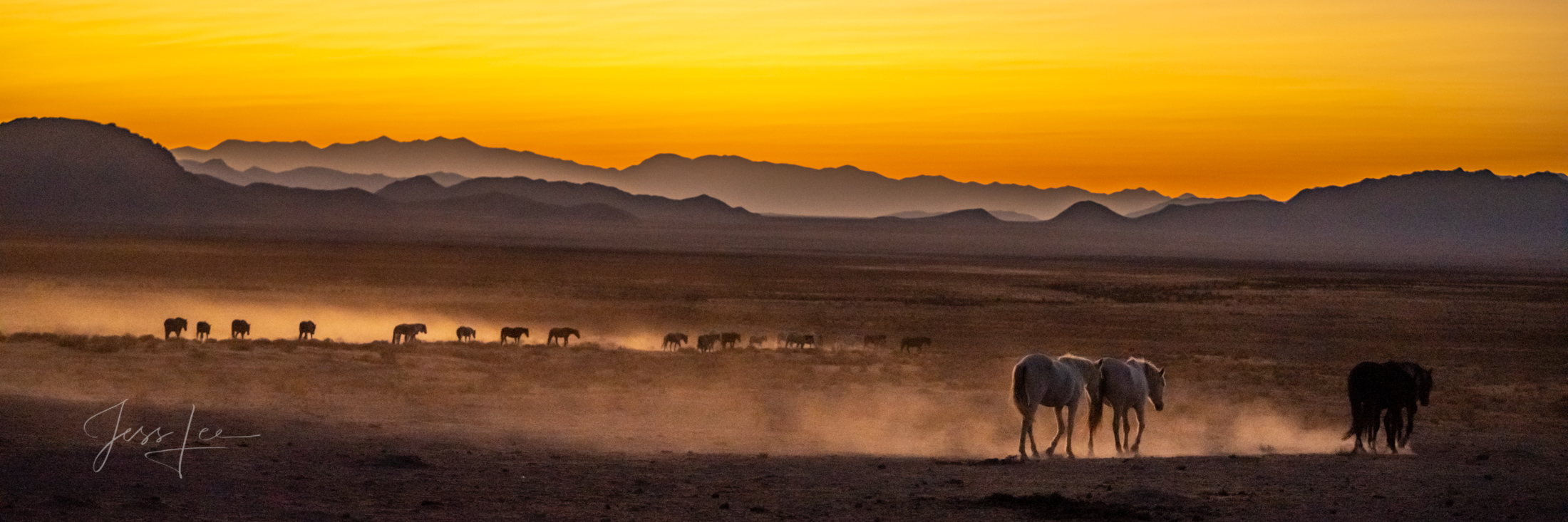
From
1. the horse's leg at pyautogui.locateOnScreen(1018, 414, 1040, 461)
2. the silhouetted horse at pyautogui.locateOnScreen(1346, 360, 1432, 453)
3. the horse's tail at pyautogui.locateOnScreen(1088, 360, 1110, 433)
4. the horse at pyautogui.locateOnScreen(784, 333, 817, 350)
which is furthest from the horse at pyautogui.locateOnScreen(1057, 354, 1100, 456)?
the horse at pyautogui.locateOnScreen(784, 333, 817, 350)

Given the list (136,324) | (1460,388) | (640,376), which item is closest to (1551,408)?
(1460,388)

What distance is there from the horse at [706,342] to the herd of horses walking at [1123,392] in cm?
1358

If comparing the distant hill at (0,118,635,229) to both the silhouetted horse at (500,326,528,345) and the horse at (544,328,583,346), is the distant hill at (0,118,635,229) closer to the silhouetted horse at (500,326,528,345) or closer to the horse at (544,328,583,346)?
the horse at (544,328,583,346)

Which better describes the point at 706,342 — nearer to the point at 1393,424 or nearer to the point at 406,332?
the point at 406,332

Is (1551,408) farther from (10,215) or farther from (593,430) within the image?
(10,215)

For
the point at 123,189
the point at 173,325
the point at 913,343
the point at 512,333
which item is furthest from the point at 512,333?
the point at 123,189

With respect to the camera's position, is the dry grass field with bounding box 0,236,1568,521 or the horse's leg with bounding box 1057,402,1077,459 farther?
the horse's leg with bounding box 1057,402,1077,459

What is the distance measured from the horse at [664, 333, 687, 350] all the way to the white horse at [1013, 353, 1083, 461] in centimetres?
1527

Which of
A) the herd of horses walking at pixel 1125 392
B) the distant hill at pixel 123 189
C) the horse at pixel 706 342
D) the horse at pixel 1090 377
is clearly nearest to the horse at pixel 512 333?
the horse at pixel 706 342

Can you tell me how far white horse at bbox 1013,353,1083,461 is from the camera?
14.2 meters

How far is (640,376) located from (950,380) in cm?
516

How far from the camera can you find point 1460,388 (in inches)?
930

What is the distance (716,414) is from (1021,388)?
496 cm

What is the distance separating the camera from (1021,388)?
47.1 ft
